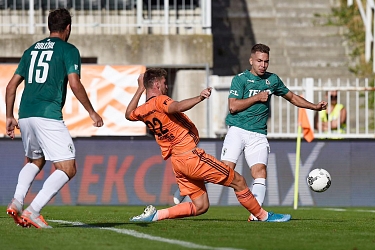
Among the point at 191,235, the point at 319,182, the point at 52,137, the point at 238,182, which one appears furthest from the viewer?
the point at 319,182

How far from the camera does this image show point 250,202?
33.9ft

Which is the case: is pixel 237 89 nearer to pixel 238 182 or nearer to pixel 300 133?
pixel 238 182

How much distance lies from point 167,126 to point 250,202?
1.29 m

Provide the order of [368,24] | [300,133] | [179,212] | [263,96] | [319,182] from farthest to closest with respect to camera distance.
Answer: [368,24] < [300,133] < [319,182] < [263,96] < [179,212]

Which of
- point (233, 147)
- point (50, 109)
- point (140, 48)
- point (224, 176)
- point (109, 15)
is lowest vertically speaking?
point (224, 176)

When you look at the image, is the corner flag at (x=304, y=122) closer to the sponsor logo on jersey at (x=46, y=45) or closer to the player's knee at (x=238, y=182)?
the player's knee at (x=238, y=182)

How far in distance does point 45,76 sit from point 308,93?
988 centimetres

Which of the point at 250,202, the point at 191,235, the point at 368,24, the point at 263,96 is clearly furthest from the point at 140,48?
the point at 191,235

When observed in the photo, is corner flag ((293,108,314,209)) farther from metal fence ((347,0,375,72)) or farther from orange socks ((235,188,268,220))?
metal fence ((347,0,375,72))

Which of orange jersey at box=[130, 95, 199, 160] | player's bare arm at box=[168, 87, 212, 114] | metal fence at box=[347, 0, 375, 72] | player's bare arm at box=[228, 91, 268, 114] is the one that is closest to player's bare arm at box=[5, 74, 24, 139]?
orange jersey at box=[130, 95, 199, 160]

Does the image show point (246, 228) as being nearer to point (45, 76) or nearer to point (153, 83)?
point (153, 83)

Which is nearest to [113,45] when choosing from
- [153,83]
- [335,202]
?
[335,202]

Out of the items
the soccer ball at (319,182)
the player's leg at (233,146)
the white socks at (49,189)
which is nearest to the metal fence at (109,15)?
the soccer ball at (319,182)

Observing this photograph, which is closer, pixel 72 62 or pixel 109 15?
pixel 72 62
